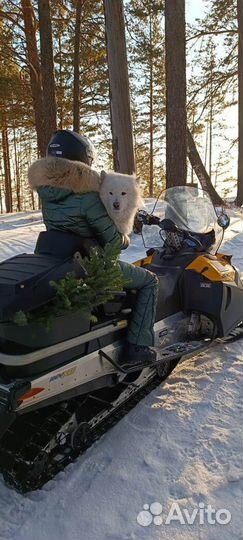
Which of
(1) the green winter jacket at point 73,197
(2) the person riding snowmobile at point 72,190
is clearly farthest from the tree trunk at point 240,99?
(1) the green winter jacket at point 73,197

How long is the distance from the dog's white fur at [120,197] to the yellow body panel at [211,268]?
1.06 m

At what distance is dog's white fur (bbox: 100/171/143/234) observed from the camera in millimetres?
2535

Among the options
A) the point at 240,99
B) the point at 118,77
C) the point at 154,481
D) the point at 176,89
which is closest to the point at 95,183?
the point at 154,481

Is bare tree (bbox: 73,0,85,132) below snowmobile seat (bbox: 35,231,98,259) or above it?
above

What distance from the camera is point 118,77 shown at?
289 inches

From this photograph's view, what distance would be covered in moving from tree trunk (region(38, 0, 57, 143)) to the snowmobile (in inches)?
292

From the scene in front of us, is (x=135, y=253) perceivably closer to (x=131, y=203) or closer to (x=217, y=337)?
(x=217, y=337)

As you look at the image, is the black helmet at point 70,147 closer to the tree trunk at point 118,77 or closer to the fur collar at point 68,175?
the fur collar at point 68,175

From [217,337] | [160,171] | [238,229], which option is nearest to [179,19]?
[238,229]

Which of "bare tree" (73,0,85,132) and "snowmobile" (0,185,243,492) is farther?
"bare tree" (73,0,85,132)

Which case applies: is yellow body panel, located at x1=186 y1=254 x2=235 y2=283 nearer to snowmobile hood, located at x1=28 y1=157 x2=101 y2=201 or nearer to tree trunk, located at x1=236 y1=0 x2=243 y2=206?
snowmobile hood, located at x1=28 y1=157 x2=101 y2=201

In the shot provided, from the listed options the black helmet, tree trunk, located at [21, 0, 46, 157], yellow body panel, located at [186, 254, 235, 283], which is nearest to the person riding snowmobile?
the black helmet

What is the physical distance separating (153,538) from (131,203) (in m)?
1.67

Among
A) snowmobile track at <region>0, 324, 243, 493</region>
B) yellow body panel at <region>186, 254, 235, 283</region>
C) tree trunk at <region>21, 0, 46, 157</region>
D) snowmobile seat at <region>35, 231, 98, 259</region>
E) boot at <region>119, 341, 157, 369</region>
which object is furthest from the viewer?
tree trunk at <region>21, 0, 46, 157</region>
